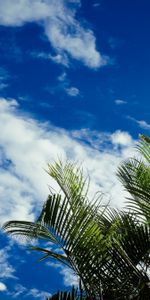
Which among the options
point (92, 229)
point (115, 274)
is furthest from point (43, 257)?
point (115, 274)

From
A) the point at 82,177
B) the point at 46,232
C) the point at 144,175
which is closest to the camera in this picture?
the point at 144,175

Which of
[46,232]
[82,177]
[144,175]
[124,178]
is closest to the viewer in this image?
[144,175]

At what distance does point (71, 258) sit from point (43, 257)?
26 centimetres

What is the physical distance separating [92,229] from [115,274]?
0.65 meters

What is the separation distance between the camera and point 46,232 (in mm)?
3896

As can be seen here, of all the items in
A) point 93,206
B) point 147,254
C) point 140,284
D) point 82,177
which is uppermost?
point 82,177

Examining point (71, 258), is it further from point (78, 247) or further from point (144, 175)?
point (144, 175)

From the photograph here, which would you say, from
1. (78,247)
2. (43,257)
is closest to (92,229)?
(78,247)

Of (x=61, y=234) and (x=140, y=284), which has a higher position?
(x=61, y=234)

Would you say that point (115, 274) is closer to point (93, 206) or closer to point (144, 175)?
point (93, 206)

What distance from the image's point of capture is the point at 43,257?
12.4ft

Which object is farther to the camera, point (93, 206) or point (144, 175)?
point (93, 206)

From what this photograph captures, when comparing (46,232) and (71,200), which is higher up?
(71,200)

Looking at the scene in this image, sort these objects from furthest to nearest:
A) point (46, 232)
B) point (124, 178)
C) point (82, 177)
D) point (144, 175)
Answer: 1. point (124, 178)
2. point (82, 177)
3. point (46, 232)
4. point (144, 175)
